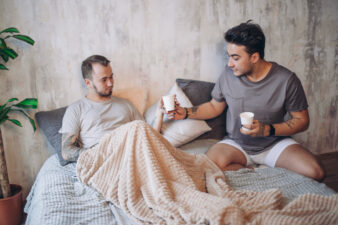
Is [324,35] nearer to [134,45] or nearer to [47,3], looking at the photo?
[134,45]

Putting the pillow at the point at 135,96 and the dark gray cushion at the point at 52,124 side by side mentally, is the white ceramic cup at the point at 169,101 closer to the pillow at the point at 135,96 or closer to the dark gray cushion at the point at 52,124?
the pillow at the point at 135,96

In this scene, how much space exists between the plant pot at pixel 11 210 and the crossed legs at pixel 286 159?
1.37 meters

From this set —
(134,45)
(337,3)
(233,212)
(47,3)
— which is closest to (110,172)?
(233,212)

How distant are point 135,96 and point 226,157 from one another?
90 centimetres

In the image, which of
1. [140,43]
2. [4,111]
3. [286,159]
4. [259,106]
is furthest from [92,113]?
[286,159]

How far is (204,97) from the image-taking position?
2.39 m

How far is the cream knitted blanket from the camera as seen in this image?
1.22 m

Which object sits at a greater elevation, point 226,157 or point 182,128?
point 182,128

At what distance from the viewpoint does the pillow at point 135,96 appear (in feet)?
7.68

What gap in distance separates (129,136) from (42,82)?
95cm

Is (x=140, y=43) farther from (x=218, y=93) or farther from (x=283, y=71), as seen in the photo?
(x=283, y=71)

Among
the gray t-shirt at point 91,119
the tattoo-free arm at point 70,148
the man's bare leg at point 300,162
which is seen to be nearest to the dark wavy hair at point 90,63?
the gray t-shirt at point 91,119

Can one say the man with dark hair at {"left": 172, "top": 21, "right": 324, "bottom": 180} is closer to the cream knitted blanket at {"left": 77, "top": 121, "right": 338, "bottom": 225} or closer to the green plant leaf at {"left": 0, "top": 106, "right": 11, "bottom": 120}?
the cream knitted blanket at {"left": 77, "top": 121, "right": 338, "bottom": 225}

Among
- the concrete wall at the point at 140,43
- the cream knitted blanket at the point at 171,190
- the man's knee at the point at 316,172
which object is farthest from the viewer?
the concrete wall at the point at 140,43
